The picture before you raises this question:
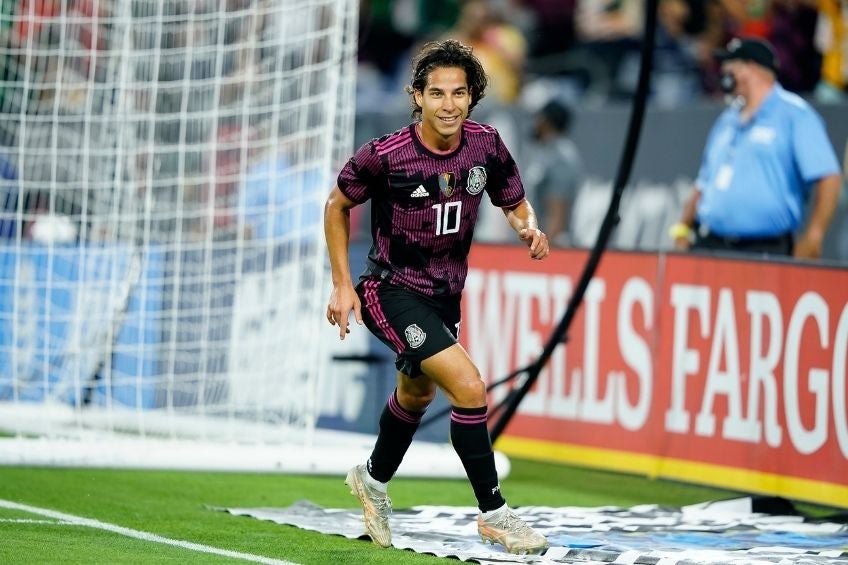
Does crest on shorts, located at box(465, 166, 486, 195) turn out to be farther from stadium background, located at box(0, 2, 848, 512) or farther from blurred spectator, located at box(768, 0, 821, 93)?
blurred spectator, located at box(768, 0, 821, 93)

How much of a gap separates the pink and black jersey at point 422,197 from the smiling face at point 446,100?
157 millimetres

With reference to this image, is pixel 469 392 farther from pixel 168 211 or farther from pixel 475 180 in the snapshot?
pixel 168 211

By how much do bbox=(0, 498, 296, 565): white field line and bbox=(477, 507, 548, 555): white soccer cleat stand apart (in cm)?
84

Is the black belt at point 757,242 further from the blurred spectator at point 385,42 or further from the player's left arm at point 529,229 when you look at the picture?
the blurred spectator at point 385,42

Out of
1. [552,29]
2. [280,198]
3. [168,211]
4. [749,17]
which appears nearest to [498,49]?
[552,29]

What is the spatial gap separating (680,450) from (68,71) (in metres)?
4.46

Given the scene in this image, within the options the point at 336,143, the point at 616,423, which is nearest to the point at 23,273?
the point at 336,143

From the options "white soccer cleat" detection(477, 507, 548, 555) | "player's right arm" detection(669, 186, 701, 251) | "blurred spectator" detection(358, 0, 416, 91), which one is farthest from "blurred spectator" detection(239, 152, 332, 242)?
"blurred spectator" detection(358, 0, 416, 91)

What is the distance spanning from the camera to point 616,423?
33.6 feet

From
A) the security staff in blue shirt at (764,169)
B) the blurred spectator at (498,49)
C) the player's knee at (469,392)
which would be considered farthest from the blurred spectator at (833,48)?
the player's knee at (469,392)

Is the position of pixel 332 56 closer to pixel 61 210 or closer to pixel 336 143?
pixel 336 143

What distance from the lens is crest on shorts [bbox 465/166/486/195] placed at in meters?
7.00

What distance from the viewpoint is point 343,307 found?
22.5 feet

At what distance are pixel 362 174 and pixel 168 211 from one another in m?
4.01
